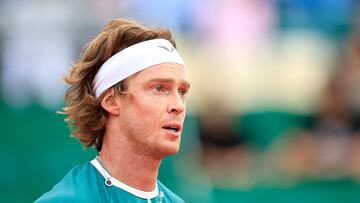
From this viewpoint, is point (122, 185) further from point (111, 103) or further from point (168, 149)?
point (111, 103)

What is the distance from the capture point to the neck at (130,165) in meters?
4.73

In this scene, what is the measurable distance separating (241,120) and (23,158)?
2.51 meters

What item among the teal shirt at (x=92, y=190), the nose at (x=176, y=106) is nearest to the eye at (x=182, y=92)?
the nose at (x=176, y=106)

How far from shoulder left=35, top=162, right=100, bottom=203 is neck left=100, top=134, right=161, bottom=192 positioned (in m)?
0.13

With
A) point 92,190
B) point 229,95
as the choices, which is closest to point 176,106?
point 92,190

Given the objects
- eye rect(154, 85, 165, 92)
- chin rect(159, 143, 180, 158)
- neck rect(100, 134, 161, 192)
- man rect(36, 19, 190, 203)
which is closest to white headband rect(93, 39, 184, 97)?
man rect(36, 19, 190, 203)

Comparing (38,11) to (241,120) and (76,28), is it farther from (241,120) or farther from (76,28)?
(241,120)

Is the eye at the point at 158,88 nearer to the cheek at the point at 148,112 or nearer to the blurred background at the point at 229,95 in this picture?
the cheek at the point at 148,112

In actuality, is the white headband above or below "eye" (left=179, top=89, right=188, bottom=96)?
above

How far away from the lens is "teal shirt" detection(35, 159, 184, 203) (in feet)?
14.6

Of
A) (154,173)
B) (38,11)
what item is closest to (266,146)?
(38,11)

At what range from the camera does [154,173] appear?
4805mm

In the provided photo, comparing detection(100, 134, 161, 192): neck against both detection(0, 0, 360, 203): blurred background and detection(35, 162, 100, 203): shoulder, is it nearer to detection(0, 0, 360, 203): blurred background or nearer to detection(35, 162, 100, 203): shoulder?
detection(35, 162, 100, 203): shoulder

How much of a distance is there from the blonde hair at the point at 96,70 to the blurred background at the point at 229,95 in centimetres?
418
